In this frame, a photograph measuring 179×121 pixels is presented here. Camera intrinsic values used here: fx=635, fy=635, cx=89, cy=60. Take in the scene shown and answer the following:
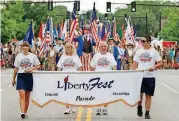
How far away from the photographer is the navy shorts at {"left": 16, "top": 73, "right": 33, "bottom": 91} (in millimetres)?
13914

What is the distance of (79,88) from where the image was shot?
14172 millimetres

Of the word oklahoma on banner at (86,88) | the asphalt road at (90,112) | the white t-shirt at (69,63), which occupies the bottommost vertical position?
the asphalt road at (90,112)

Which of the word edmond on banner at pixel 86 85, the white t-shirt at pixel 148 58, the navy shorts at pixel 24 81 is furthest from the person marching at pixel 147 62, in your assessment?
the navy shorts at pixel 24 81

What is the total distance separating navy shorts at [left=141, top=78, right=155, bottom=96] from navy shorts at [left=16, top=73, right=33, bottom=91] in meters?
2.49

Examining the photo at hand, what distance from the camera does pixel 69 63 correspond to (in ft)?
47.2

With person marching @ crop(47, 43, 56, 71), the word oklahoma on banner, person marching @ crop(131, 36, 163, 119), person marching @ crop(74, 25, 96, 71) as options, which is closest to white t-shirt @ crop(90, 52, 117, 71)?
the word oklahoma on banner

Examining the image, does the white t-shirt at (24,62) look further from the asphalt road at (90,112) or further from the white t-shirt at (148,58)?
the white t-shirt at (148,58)

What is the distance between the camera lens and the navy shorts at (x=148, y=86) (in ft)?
45.5

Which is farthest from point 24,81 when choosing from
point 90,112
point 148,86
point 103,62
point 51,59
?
point 51,59

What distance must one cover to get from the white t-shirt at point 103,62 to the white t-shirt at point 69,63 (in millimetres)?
371

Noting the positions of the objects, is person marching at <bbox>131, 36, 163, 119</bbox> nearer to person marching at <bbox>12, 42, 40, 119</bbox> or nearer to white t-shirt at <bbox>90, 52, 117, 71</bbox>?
white t-shirt at <bbox>90, 52, 117, 71</bbox>

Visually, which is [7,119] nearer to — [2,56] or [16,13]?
[2,56]

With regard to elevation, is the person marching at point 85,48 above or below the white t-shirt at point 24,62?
below

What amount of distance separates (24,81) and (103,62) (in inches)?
73.1
